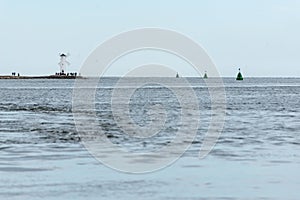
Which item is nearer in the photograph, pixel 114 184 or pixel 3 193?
pixel 3 193

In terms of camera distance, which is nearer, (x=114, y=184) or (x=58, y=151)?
(x=114, y=184)

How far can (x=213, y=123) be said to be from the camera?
41.2 metres

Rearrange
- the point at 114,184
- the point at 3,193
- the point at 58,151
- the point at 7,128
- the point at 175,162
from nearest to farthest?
the point at 3,193 < the point at 114,184 < the point at 175,162 < the point at 58,151 < the point at 7,128

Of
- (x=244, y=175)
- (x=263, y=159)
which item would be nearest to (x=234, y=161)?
(x=263, y=159)

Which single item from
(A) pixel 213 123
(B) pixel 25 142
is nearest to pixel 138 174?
(B) pixel 25 142

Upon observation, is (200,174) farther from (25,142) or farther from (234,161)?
(25,142)

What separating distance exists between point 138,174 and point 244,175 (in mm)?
2858

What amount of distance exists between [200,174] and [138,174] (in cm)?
168

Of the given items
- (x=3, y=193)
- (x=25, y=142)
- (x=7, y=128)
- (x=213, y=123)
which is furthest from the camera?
(x=213, y=123)

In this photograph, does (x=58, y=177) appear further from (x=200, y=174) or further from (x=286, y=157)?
(x=286, y=157)

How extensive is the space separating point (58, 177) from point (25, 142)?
393 inches

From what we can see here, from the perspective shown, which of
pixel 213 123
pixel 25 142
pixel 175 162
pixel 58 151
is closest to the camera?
pixel 175 162

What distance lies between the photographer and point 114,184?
1842 cm

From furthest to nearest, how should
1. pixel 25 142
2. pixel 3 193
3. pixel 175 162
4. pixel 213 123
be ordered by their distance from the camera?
pixel 213 123 → pixel 25 142 → pixel 175 162 → pixel 3 193
